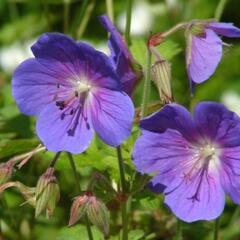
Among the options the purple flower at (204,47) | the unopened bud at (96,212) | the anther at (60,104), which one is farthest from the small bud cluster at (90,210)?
the purple flower at (204,47)

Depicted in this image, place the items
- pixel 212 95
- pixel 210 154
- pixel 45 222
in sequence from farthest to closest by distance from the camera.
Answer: pixel 212 95
pixel 45 222
pixel 210 154

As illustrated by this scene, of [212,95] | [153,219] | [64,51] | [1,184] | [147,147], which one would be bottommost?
[212,95]

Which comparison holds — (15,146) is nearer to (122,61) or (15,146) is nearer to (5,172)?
(5,172)

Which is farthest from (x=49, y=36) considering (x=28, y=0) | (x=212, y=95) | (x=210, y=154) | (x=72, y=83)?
(x=28, y=0)

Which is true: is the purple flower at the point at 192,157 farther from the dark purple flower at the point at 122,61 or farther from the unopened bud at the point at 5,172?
the unopened bud at the point at 5,172

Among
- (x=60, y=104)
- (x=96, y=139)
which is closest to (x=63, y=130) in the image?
(x=60, y=104)

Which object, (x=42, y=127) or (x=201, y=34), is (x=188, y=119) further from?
(x=42, y=127)
